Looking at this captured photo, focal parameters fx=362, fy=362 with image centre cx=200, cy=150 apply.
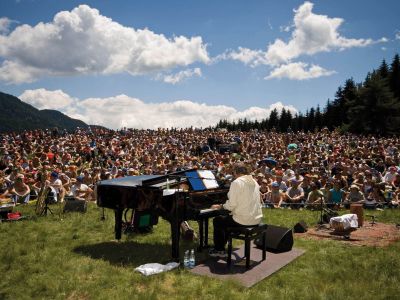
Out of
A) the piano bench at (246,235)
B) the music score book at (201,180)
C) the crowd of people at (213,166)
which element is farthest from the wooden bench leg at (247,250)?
the crowd of people at (213,166)

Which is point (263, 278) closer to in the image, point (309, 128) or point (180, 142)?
point (180, 142)

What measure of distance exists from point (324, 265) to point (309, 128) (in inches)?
2782

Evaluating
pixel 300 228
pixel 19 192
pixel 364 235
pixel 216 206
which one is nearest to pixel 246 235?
pixel 216 206

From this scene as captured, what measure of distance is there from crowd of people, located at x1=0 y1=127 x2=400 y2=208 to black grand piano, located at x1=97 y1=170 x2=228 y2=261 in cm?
107

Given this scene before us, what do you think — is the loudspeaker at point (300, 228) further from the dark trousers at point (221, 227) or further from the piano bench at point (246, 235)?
the piano bench at point (246, 235)

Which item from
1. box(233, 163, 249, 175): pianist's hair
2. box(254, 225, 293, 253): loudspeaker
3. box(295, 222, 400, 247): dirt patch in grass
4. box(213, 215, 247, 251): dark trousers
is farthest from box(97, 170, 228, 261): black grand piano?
box(295, 222, 400, 247): dirt patch in grass

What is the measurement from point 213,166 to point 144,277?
14.0 metres

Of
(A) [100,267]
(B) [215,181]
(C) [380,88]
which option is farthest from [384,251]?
(C) [380,88]

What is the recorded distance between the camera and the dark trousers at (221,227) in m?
7.21

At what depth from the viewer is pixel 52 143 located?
92.1 ft

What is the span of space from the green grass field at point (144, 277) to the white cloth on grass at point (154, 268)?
0.48 feet

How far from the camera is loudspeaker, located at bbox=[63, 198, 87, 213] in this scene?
41.4ft

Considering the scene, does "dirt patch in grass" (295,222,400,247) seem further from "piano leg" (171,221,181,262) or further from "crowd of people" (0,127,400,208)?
"piano leg" (171,221,181,262)

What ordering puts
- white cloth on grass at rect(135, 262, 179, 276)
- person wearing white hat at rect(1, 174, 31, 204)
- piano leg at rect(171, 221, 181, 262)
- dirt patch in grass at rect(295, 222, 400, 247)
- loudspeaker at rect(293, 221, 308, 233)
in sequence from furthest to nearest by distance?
person wearing white hat at rect(1, 174, 31, 204) → loudspeaker at rect(293, 221, 308, 233) → dirt patch in grass at rect(295, 222, 400, 247) → piano leg at rect(171, 221, 181, 262) → white cloth on grass at rect(135, 262, 179, 276)
